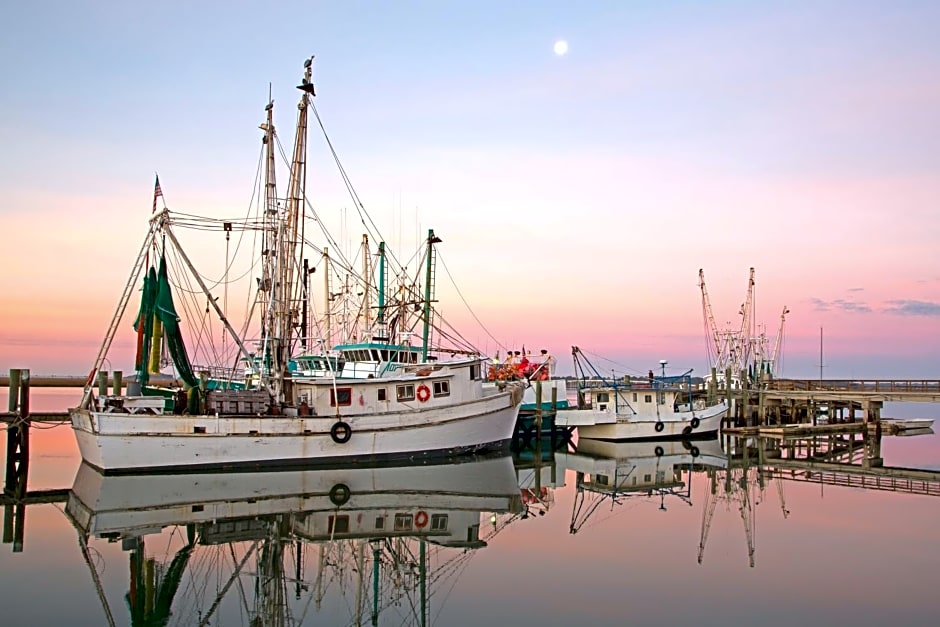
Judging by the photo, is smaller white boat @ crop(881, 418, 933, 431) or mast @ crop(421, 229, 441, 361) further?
smaller white boat @ crop(881, 418, 933, 431)

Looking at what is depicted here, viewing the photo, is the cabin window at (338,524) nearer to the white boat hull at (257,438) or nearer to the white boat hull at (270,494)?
the white boat hull at (270,494)

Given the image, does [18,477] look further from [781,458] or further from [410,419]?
[781,458]

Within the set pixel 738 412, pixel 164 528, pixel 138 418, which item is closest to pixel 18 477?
pixel 138 418

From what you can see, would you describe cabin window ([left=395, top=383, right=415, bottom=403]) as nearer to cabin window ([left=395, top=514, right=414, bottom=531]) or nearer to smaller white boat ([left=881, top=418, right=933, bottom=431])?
cabin window ([left=395, top=514, right=414, bottom=531])

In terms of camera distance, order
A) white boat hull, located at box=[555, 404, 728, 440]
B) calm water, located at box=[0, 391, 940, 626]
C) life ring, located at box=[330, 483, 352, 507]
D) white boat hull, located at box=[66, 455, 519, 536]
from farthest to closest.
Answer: white boat hull, located at box=[555, 404, 728, 440] → life ring, located at box=[330, 483, 352, 507] → white boat hull, located at box=[66, 455, 519, 536] → calm water, located at box=[0, 391, 940, 626]

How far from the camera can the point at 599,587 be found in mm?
14234

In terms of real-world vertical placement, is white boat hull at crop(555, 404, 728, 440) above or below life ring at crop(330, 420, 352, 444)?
below

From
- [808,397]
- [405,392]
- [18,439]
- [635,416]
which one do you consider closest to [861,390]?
[808,397]

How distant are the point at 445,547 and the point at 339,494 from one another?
19.7 feet

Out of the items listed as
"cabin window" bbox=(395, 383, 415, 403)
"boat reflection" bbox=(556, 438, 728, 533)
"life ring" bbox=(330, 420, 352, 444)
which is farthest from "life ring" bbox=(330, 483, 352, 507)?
"boat reflection" bbox=(556, 438, 728, 533)

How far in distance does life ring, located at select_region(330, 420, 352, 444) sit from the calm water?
1082mm

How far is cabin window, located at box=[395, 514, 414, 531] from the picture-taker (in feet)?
61.1

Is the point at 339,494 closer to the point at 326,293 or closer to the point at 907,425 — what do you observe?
the point at 326,293

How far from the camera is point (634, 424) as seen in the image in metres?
37.7
